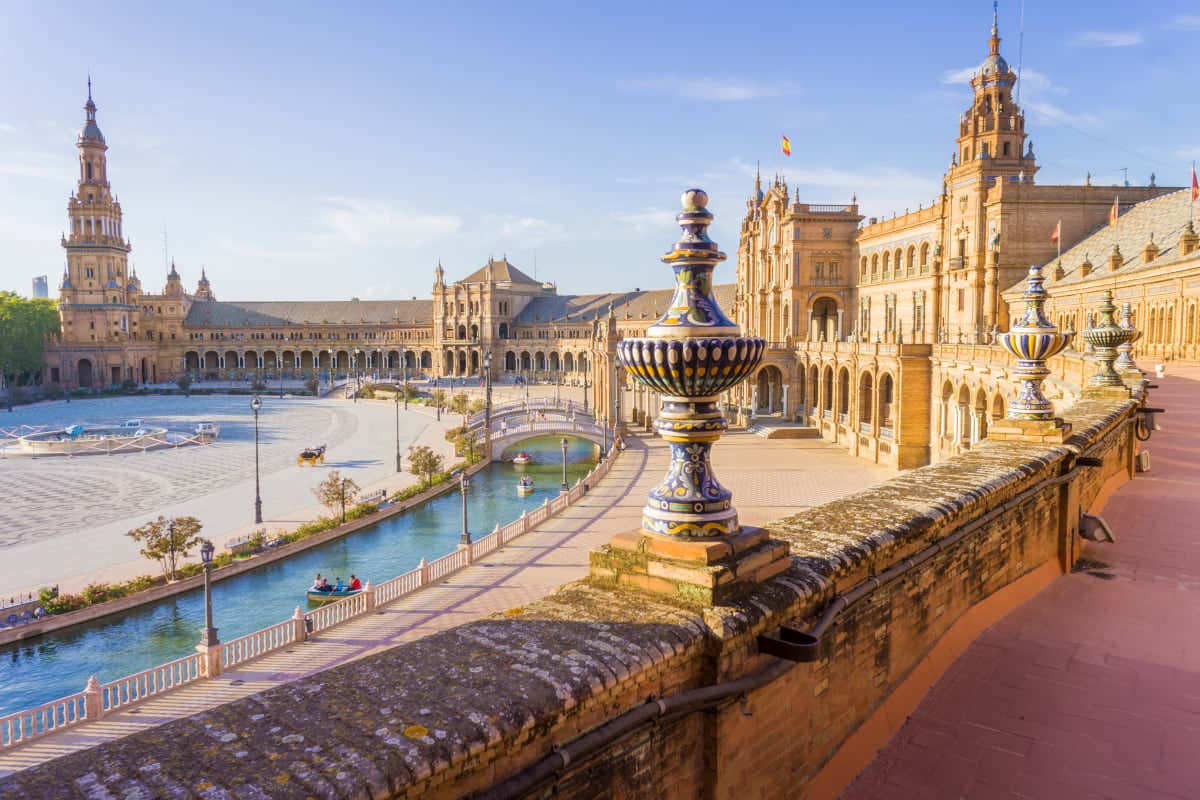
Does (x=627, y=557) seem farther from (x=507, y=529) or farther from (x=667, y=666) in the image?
(x=507, y=529)

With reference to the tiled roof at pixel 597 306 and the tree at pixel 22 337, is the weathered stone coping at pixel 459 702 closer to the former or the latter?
the tiled roof at pixel 597 306

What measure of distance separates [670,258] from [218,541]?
97.3 feet

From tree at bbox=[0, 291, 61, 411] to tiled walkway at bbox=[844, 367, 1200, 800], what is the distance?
351 ft

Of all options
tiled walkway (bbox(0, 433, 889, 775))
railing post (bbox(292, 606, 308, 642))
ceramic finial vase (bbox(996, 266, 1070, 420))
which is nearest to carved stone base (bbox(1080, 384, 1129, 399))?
ceramic finial vase (bbox(996, 266, 1070, 420))

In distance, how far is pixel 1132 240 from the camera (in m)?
38.0

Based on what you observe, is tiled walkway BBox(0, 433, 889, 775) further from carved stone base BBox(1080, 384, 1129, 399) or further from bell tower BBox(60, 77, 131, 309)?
bell tower BBox(60, 77, 131, 309)

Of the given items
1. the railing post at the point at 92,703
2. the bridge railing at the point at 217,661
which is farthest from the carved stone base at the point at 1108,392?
the railing post at the point at 92,703

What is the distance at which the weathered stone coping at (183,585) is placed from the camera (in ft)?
71.9

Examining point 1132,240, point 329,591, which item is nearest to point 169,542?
point 329,591

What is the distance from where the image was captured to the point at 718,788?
448 cm

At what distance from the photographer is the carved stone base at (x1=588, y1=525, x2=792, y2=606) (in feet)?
15.7

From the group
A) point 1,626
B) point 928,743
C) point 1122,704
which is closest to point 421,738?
point 928,743

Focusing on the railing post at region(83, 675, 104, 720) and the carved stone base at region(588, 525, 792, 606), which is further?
the railing post at region(83, 675, 104, 720)

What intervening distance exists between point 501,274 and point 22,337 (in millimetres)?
59865
